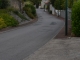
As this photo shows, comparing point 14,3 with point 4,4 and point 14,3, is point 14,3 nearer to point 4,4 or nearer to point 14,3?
point 14,3

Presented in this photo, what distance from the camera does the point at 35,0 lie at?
367 ft

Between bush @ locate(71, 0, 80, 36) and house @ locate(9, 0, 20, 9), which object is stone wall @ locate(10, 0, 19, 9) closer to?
house @ locate(9, 0, 20, 9)

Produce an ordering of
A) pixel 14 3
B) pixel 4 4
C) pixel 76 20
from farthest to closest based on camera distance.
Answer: pixel 14 3 → pixel 4 4 → pixel 76 20

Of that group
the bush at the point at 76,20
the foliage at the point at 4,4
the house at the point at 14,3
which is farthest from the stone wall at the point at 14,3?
the bush at the point at 76,20

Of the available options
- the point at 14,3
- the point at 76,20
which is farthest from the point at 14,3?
the point at 76,20

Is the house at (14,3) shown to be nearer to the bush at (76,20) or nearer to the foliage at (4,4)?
the foliage at (4,4)

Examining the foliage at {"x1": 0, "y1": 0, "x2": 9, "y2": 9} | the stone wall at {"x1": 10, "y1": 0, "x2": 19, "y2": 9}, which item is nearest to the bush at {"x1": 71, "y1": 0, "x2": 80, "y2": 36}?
the foliage at {"x1": 0, "y1": 0, "x2": 9, "y2": 9}

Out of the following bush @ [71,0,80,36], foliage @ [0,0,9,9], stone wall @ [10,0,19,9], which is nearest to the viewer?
bush @ [71,0,80,36]

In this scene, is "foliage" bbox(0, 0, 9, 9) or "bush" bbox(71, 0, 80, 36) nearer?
"bush" bbox(71, 0, 80, 36)

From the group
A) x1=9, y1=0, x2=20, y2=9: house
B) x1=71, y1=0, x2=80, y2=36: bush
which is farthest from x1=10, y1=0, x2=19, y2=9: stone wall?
x1=71, y1=0, x2=80, y2=36: bush

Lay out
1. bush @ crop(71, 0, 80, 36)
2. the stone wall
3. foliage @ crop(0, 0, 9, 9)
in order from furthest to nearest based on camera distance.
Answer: the stone wall < foliage @ crop(0, 0, 9, 9) < bush @ crop(71, 0, 80, 36)

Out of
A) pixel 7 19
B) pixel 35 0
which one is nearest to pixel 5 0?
pixel 7 19

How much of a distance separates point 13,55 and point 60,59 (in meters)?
2.43

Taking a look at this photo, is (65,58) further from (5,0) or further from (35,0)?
(35,0)
